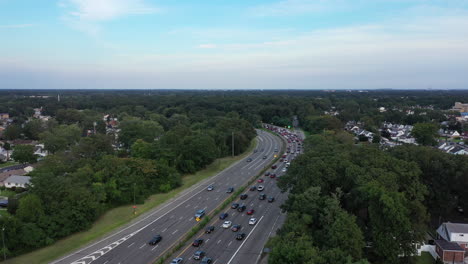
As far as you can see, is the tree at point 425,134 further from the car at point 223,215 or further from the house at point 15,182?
the house at point 15,182

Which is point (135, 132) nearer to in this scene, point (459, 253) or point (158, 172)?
point (158, 172)

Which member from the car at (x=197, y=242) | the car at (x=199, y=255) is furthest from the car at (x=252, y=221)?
the car at (x=199, y=255)

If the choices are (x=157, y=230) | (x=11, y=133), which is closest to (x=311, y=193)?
(x=157, y=230)

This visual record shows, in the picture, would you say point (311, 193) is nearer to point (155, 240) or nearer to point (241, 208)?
point (241, 208)

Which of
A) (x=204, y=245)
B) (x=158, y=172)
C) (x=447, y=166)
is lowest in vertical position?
(x=204, y=245)

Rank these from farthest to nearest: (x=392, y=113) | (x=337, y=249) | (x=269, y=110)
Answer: (x=269, y=110), (x=392, y=113), (x=337, y=249)

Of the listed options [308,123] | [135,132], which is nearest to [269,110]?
[308,123]
